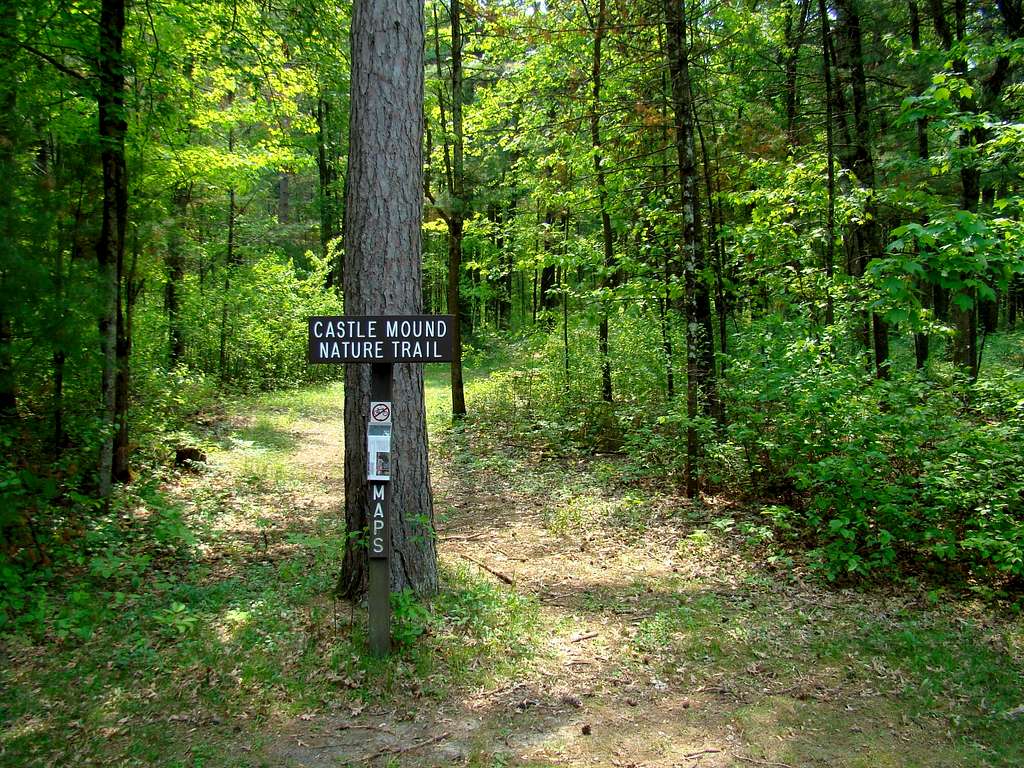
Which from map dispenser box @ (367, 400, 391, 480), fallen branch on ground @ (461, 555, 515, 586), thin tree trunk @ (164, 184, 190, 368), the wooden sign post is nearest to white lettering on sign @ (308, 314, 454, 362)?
the wooden sign post

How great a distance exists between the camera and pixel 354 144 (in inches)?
193

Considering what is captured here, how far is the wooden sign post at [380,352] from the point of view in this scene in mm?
4098

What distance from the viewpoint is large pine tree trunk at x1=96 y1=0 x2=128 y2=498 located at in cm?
693

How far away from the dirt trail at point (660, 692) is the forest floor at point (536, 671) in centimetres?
2

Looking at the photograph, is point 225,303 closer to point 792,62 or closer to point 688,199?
point 688,199

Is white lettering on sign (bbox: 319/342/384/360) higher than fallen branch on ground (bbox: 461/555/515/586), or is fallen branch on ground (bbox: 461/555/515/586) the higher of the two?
white lettering on sign (bbox: 319/342/384/360)

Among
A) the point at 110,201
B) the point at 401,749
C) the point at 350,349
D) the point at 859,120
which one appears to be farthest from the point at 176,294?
the point at 859,120

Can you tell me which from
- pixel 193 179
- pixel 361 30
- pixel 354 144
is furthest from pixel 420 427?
pixel 193 179

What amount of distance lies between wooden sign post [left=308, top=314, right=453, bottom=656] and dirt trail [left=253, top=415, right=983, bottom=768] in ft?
3.81

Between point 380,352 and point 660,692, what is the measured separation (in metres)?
2.91

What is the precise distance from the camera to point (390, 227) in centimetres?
481

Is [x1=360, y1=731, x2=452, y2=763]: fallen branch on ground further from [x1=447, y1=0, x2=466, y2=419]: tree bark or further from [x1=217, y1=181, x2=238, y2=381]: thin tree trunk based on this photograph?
[x1=217, y1=181, x2=238, y2=381]: thin tree trunk

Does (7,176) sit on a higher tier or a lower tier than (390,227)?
higher

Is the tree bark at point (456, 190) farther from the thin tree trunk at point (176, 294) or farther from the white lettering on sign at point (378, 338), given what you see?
the white lettering on sign at point (378, 338)
